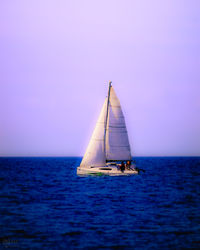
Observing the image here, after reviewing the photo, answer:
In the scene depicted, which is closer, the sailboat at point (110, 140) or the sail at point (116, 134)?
the sailboat at point (110, 140)

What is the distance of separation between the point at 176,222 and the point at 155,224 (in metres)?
1.34

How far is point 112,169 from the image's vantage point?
38312 mm

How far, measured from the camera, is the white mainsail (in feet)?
133

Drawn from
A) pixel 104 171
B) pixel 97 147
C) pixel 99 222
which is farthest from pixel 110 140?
pixel 99 222

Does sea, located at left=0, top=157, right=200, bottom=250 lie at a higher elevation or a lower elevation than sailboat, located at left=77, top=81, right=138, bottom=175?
lower

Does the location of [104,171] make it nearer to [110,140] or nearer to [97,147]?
[97,147]

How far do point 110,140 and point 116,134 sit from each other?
1.09 meters

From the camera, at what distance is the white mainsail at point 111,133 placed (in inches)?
1599

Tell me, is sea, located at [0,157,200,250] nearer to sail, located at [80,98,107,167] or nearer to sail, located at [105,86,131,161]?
sail, located at [80,98,107,167]

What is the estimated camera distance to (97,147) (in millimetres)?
39938


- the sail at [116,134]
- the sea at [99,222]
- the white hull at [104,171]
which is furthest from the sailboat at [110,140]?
the sea at [99,222]

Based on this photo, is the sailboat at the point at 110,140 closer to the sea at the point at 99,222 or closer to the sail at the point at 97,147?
the sail at the point at 97,147

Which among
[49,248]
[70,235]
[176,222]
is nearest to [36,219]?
[70,235]

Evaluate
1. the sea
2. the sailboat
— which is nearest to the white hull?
the sailboat
